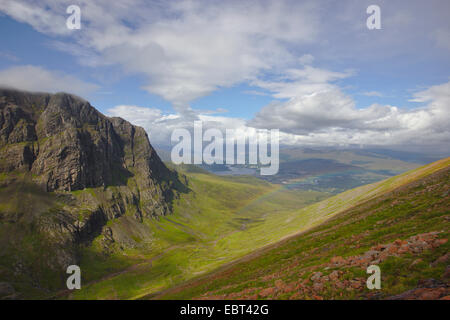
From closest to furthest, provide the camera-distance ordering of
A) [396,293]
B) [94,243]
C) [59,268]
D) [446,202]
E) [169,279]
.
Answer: [396,293] < [446,202] < [169,279] < [59,268] < [94,243]

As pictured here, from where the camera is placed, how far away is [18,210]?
169 metres

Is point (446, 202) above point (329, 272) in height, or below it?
above

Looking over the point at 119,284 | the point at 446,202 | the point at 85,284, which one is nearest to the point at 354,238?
the point at 446,202

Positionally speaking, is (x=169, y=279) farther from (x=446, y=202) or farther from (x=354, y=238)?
(x=446, y=202)
